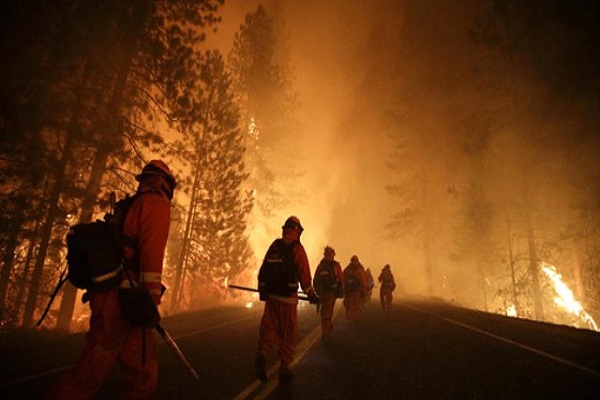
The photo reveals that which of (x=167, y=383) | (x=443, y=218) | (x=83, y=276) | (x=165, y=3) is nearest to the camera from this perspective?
(x=83, y=276)

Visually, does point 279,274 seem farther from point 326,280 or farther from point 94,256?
point 326,280

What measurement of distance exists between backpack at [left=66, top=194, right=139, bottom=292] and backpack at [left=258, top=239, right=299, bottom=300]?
325 cm

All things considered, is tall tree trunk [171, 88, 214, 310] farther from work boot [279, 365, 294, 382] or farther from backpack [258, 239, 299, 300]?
work boot [279, 365, 294, 382]

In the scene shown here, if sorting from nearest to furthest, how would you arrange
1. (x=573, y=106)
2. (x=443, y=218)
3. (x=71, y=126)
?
(x=71, y=126), (x=573, y=106), (x=443, y=218)

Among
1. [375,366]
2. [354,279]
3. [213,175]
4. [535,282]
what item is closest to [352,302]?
[354,279]

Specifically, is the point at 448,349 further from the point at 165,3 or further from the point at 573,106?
the point at 573,106

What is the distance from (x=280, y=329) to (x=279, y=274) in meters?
0.86

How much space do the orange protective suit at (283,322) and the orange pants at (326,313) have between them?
3430 millimetres

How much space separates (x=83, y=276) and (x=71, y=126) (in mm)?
10337

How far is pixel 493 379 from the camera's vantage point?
4.95 m

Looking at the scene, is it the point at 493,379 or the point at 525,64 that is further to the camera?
the point at 525,64

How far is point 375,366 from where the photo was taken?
5832 millimetres

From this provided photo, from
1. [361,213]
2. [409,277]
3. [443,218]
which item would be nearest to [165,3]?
[443,218]

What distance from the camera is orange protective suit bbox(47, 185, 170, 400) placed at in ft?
8.63
